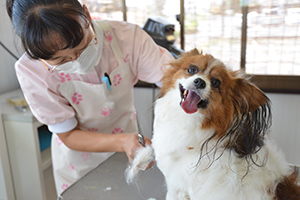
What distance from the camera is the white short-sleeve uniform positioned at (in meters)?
1.38

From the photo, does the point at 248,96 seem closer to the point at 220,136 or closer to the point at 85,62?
the point at 220,136

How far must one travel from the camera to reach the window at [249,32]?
2.43 m

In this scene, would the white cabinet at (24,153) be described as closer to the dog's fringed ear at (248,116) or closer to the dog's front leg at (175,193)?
the dog's front leg at (175,193)

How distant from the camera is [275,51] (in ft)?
8.37

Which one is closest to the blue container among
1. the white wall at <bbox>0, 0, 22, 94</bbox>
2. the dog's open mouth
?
the white wall at <bbox>0, 0, 22, 94</bbox>

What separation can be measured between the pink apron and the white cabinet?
47cm

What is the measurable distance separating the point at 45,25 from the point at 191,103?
0.58m

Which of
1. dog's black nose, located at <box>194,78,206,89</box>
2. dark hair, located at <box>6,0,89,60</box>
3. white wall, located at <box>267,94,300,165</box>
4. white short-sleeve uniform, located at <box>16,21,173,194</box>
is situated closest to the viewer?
dog's black nose, located at <box>194,78,206,89</box>

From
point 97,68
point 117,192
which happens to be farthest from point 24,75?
point 117,192

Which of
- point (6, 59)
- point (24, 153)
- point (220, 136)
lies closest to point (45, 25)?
point (220, 136)

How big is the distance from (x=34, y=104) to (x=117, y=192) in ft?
1.88

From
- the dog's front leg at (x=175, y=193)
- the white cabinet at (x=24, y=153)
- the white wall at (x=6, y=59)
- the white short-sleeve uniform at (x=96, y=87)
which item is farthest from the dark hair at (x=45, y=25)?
the white wall at (x=6, y=59)

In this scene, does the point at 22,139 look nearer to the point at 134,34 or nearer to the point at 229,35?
the point at 134,34

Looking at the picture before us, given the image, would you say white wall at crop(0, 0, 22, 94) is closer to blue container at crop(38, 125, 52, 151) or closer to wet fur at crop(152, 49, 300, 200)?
blue container at crop(38, 125, 52, 151)
